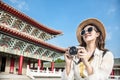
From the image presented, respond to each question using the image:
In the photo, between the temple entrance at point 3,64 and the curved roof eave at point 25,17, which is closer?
the curved roof eave at point 25,17

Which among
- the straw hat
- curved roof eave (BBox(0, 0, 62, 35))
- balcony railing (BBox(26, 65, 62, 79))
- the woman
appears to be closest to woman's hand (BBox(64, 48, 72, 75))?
the woman

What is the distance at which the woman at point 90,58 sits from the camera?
204cm

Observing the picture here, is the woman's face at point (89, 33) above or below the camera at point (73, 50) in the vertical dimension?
above

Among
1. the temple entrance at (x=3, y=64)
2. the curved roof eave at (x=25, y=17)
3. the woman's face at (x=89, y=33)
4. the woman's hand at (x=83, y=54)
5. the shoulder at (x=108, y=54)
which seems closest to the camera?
the woman's hand at (x=83, y=54)

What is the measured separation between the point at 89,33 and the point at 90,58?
29 centimetres

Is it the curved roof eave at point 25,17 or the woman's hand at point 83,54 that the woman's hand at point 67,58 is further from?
the curved roof eave at point 25,17

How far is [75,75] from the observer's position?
2254mm

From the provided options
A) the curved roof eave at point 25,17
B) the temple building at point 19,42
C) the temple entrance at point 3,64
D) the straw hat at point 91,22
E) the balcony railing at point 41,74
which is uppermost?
the curved roof eave at point 25,17

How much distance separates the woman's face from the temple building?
33.7 ft

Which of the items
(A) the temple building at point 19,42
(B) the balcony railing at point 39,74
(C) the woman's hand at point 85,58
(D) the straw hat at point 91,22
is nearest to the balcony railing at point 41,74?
(B) the balcony railing at point 39,74

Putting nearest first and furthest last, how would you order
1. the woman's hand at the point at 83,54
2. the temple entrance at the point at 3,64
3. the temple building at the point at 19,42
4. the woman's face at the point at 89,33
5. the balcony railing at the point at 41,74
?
the woman's hand at the point at 83,54 → the woman's face at the point at 89,33 → the balcony railing at the point at 41,74 → the temple building at the point at 19,42 → the temple entrance at the point at 3,64

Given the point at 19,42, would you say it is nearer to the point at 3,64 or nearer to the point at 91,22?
the point at 3,64

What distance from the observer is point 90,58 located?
2.23m

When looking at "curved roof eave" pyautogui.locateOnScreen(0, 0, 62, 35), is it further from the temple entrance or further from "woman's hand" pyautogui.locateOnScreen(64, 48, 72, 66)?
"woman's hand" pyautogui.locateOnScreen(64, 48, 72, 66)
